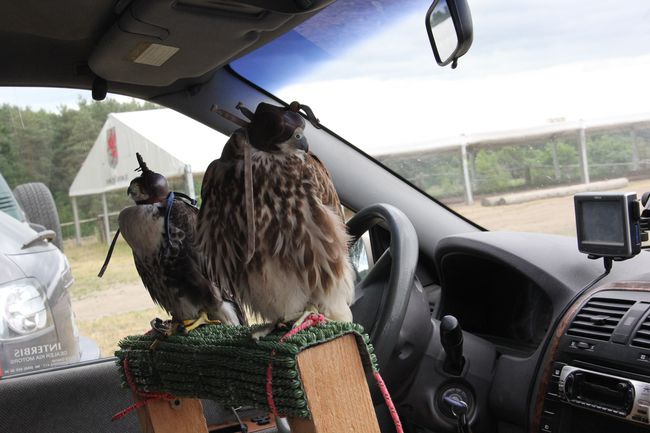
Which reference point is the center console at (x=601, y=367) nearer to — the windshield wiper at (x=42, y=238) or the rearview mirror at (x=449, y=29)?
A: the rearview mirror at (x=449, y=29)

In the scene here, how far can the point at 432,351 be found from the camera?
2.36 m

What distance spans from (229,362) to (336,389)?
241 millimetres

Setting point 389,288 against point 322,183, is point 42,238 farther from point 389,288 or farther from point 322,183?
point 322,183

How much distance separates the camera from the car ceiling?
1.88 metres

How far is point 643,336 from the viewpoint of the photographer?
1.94 meters

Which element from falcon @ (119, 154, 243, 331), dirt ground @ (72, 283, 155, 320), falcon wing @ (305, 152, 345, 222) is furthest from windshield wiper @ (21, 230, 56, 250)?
falcon wing @ (305, 152, 345, 222)

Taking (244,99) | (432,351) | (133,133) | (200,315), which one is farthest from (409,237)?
(133,133)

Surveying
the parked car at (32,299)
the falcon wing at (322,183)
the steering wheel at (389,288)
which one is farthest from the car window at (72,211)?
the falcon wing at (322,183)

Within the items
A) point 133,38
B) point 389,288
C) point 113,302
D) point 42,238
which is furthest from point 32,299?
point 389,288

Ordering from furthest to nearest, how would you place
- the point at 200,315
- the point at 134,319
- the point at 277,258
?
1. the point at 134,319
2. the point at 200,315
3. the point at 277,258

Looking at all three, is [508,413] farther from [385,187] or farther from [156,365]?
[156,365]

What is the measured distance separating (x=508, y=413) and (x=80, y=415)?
4.59ft

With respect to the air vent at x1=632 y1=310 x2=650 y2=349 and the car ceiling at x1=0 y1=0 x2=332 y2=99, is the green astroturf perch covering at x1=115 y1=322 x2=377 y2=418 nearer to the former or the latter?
the car ceiling at x1=0 y1=0 x2=332 y2=99

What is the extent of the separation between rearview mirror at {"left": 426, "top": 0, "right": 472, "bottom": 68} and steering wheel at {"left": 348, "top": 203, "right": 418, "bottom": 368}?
478 mm
